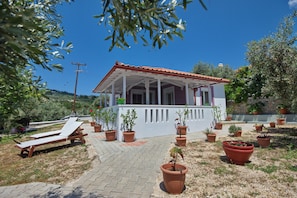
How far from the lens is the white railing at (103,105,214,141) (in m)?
7.07

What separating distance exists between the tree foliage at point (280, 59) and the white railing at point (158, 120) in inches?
158

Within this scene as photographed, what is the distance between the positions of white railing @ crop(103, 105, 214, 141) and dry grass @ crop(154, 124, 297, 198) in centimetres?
287

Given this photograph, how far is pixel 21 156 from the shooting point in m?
5.16

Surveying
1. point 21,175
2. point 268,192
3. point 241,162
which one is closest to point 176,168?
point 268,192

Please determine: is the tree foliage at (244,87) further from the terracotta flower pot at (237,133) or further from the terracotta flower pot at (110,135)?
the terracotta flower pot at (110,135)

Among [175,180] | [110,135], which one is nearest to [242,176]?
[175,180]

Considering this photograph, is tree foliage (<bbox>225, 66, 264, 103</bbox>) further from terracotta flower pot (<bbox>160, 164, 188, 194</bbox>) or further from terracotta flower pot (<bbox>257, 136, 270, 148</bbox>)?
terracotta flower pot (<bbox>160, 164, 188, 194</bbox>)

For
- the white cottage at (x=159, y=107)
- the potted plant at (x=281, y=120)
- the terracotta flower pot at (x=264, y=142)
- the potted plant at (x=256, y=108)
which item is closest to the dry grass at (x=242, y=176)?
the terracotta flower pot at (x=264, y=142)

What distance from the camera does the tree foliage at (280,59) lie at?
5.28 metres

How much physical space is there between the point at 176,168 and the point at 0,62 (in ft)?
9.28

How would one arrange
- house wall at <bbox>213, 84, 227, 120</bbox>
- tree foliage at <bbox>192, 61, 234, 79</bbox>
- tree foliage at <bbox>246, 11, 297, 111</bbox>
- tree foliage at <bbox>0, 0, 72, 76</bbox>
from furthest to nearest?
tree foliage at <bbox>192, 61, 234, 79</bbox>, house wall at <bbox>213, 84, 227, 120</bbox>, tree foliage at <bbox>246, 11, 297, 111</bbox>, tree foliage at <bbox>0, 0, 72, 76</bbox>

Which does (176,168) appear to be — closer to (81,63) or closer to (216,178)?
(216,178)

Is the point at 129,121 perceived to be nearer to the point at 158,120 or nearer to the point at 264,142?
the point at 158,120

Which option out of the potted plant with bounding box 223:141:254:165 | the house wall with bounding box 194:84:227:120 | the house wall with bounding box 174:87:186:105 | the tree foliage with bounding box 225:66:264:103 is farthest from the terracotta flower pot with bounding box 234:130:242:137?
the tree foliage with bounding box 225:66:264:103
